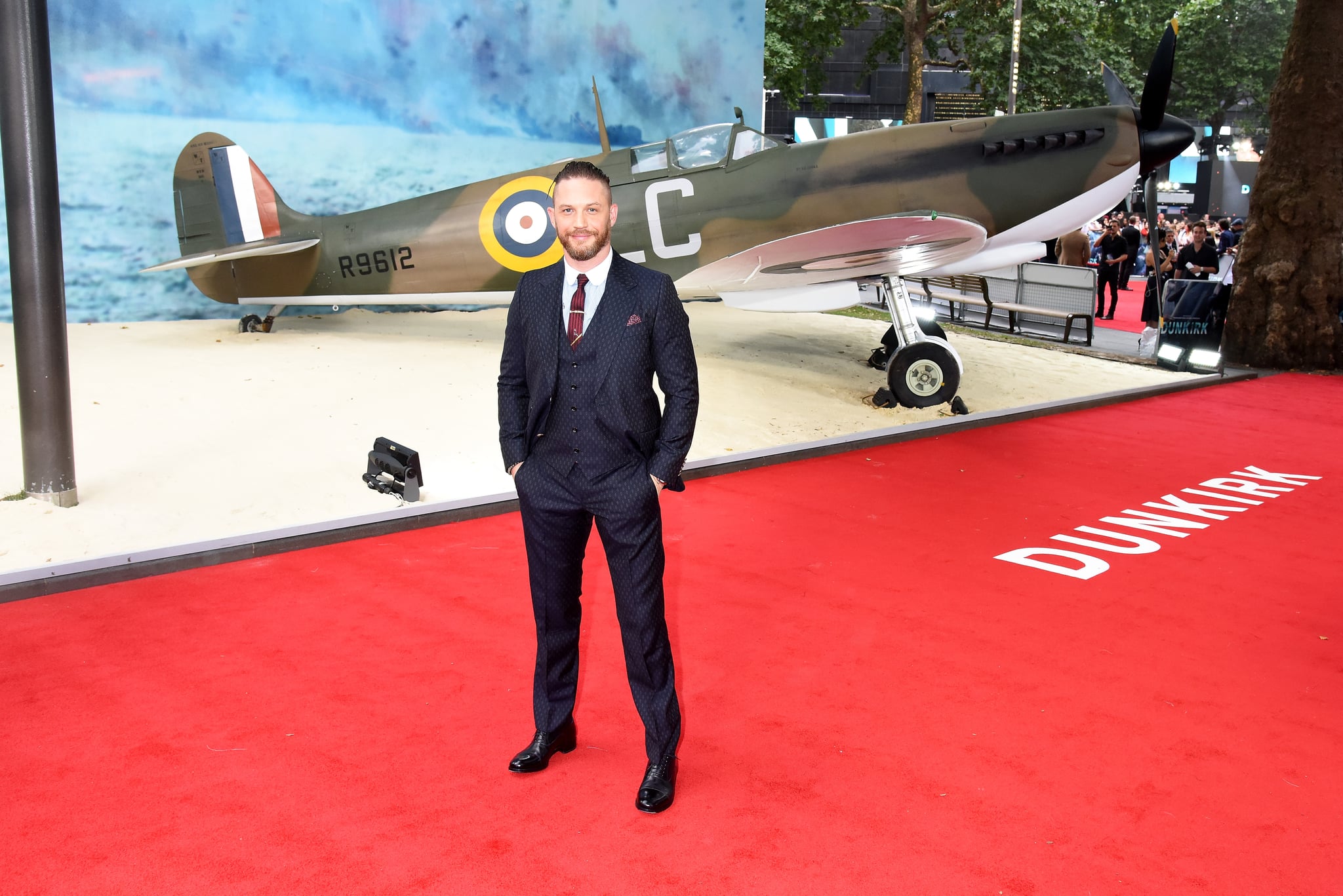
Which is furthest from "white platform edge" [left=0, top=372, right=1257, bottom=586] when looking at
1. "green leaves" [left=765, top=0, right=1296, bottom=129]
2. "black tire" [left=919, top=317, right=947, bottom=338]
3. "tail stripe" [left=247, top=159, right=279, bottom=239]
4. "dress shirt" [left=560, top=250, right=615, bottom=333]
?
"green leaves" [left=765, top=0, right=1296, bottom=129]

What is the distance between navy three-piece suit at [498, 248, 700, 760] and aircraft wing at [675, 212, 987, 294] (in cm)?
507

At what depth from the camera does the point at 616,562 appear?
2.75 m

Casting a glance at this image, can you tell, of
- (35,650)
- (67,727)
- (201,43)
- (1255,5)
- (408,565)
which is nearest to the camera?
(67,727)

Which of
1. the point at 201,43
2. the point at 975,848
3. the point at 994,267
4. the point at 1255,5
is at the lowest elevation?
the point at 975,848

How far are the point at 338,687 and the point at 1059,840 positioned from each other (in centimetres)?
230

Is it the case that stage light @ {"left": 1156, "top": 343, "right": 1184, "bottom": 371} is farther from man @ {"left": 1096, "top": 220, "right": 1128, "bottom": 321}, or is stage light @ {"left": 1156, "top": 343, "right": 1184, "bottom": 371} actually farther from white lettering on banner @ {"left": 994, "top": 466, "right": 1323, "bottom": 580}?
man @ {"left": 1096, "top": 220, "right": 1128, "bottom": 321}

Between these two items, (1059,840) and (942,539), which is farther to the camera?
(942,539)

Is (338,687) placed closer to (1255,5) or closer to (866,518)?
(866,518)

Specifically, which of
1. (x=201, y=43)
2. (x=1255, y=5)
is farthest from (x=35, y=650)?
(x=1255, y=5)

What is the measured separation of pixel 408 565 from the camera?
4750 millimetres

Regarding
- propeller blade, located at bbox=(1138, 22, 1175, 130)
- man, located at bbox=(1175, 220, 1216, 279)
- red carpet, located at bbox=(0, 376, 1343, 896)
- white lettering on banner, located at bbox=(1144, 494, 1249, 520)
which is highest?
propeller blade, located at bbox=(1138, 22, 1175, 130)

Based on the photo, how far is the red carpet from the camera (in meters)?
2.51

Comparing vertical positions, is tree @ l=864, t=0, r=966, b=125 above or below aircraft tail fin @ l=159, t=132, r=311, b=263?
above

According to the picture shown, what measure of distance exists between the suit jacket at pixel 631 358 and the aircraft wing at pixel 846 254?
508cm
